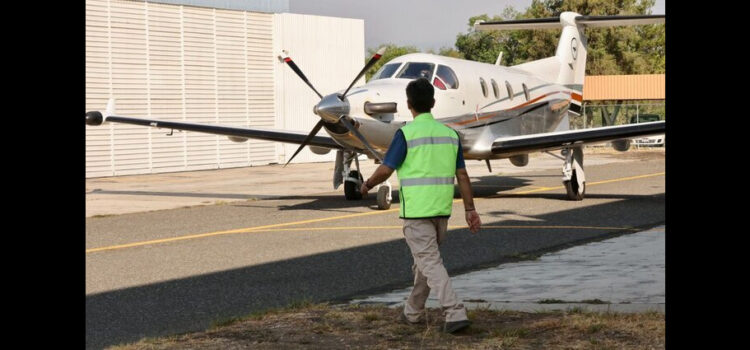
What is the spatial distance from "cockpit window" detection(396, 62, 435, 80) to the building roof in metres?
41.5

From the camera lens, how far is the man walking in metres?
7.10

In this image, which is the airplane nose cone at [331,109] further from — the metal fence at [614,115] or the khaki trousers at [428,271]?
the metal fence at [614,115]

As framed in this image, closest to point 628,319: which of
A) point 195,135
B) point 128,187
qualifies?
point 128,187

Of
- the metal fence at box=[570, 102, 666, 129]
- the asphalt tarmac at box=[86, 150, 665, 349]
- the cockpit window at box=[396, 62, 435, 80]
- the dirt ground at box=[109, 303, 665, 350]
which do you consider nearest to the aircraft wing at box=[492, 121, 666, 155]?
the asphalt tarmac at box=[86, 150, 665, 349]

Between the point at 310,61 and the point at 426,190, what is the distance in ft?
115

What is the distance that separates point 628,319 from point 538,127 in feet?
56.4

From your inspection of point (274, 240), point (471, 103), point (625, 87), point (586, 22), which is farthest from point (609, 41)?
point (274, 240)

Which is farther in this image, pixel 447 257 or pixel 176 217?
pixel 176 217

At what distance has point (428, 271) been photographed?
7.10 meters

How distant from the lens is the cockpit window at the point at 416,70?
19.4m

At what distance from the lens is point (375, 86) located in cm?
1831
